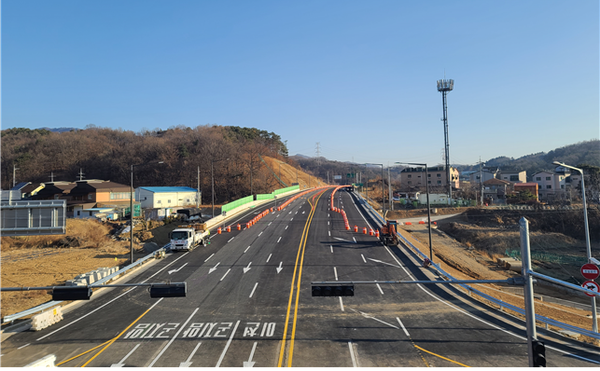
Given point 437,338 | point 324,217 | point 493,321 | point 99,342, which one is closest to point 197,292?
point 99,342

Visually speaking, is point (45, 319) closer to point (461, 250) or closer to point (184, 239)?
point (184, 239)

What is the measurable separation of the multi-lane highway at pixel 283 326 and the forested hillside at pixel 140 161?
8443 centimetres

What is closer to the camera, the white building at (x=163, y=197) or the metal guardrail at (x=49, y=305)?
the metal guardrail at (x=49, y=305)

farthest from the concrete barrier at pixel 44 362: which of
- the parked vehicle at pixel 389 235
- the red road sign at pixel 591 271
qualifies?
the parked vehicle at pixel 389 235

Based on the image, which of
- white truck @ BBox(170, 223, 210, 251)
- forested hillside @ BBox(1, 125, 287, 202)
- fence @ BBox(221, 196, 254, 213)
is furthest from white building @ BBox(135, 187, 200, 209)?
white truck @ BBox(170, 223, 210, 251)

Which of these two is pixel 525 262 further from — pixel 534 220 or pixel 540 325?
pixel 534 220

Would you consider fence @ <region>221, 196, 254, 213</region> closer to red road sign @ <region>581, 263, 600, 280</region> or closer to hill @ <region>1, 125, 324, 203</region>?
hill @ <region>1, 125, 324, 203</region>

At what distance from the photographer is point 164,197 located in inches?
3073

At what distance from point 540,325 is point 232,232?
118 feet

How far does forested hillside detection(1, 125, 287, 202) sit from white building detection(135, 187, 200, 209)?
83.7 feet

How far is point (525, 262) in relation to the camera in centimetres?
988

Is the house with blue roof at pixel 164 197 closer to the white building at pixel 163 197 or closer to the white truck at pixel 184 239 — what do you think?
the white building at pixel 163 197

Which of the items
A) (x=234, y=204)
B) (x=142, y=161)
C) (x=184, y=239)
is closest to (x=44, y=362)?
(x=184, y=239)

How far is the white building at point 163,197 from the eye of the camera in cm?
7469
